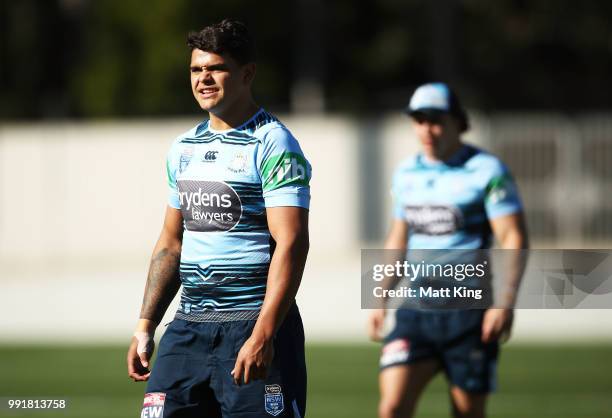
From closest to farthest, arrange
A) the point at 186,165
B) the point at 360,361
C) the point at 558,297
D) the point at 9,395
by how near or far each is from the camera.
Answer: the point at 186,165, the point at 558,297, the point at 9,395, the point at 360,361

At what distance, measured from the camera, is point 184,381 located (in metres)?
5.36

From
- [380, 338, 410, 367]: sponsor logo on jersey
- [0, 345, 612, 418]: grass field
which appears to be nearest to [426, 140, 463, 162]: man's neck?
[380, 338, 410, 367]: sponsor logo on jersey

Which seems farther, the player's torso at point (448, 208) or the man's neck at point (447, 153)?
the man's neck at point (447, 153)

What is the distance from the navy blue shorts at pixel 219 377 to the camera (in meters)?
5.23

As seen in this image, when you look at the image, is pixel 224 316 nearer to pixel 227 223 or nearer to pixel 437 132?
pixel 227 223

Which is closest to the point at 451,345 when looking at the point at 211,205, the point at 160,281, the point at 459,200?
the point at 459,200

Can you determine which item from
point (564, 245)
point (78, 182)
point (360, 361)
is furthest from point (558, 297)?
point (78, 182)

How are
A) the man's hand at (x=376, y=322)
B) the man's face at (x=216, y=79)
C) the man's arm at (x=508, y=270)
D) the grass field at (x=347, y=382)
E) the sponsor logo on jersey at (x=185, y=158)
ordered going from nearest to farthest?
the man's face at (x=216, y=79), the sponsor logo on jersey at (x=185, y=158), the man's arm at (x=508, y=270), the man's hand at (x=376, y=322), the grass field at (x=347, y=382)

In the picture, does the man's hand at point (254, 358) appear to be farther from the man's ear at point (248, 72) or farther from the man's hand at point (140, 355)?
the man's ear at point (248, 72)

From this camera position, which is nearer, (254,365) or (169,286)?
(254,365)

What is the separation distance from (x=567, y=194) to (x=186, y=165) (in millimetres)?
18682

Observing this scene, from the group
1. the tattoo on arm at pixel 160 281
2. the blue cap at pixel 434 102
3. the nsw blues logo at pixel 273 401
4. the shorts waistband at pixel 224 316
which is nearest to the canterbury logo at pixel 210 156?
the tattoo on arm at pixel 160 281

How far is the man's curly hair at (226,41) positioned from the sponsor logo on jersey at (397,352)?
8.44ft

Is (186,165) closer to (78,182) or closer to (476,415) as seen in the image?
(476,415)
